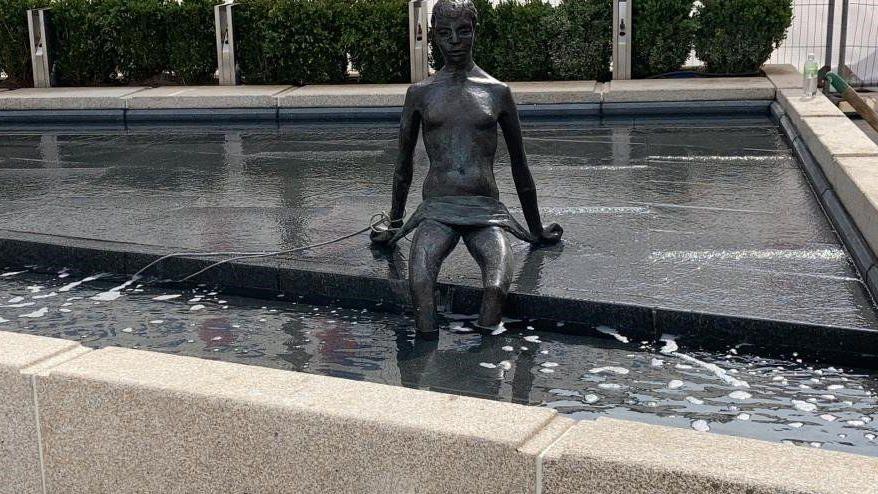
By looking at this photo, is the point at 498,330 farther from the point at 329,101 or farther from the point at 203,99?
the point at 203,99

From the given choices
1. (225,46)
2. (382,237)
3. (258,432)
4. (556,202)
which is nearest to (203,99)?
(225,46)

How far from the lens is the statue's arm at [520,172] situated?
6.48 metres

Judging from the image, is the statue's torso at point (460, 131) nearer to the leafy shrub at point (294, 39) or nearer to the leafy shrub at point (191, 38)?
the leafy shrub at point (294, 39)

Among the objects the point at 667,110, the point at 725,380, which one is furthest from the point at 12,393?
the point at 667,110

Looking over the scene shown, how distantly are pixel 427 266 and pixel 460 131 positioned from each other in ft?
2.79

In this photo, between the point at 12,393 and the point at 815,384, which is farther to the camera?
the point at 815,384

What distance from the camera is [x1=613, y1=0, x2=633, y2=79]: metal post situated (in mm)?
13836

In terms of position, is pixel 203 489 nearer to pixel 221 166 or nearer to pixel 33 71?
pixel 221 166

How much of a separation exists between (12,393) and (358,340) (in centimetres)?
212

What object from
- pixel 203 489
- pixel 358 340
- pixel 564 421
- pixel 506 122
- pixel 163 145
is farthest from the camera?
pixel 163 145

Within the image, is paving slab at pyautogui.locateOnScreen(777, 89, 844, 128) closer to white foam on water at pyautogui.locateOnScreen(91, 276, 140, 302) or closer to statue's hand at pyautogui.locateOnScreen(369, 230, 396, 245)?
statue's hand at pyautogui.locateOnScreen(369, 230, 396, 245)

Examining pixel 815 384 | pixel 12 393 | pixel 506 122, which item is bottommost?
pixel 815 384

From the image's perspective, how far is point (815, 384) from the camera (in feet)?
17.1

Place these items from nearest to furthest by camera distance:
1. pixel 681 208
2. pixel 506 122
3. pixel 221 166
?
pixel 506 122
pixel 681 208
pixel 221 166
